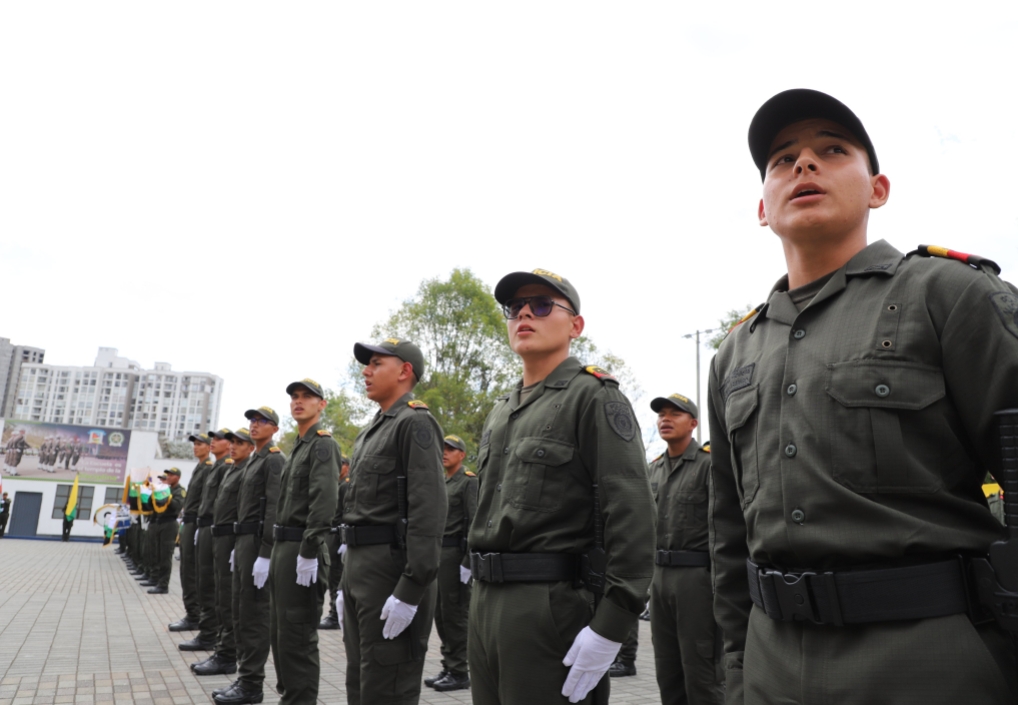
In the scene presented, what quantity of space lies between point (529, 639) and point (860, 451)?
1.57m

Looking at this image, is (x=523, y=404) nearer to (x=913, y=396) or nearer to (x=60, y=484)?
(x=913, y=396)

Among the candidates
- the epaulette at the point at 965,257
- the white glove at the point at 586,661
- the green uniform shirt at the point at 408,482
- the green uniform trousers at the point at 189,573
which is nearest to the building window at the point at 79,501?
the green uniform trousers at the point at 189,573

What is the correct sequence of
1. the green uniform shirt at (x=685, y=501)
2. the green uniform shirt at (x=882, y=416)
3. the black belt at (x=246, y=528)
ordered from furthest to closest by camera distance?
the black belt at (x=246, y=528) < the green uniform shirt at (x=685, y=501) < the green uniform shirt at (x=882, y=416)

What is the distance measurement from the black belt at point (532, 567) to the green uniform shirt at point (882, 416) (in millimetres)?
1068

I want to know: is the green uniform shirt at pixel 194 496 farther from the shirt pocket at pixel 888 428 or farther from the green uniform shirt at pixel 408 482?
the shirt pocket at pixel 888 428

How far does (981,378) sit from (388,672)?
3.37 metres

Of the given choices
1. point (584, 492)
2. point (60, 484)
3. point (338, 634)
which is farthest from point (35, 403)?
point (584, 492)

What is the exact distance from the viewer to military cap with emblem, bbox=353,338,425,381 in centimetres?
499

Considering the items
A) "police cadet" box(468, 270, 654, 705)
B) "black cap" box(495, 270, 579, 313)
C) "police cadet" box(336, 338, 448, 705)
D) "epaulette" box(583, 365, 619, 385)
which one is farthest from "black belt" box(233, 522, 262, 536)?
"epaulette" box(583, 365, 619, 385)

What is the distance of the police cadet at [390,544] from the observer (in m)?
3.93

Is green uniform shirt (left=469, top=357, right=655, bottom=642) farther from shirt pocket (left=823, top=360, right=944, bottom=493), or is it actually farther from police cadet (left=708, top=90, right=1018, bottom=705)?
shirt pocket (left=823, top=360, right=944, bottom=493)

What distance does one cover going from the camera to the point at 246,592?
6441mm

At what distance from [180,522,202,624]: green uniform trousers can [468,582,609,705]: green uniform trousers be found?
8.01m

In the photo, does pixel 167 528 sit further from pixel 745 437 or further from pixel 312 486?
pixel 745 437
